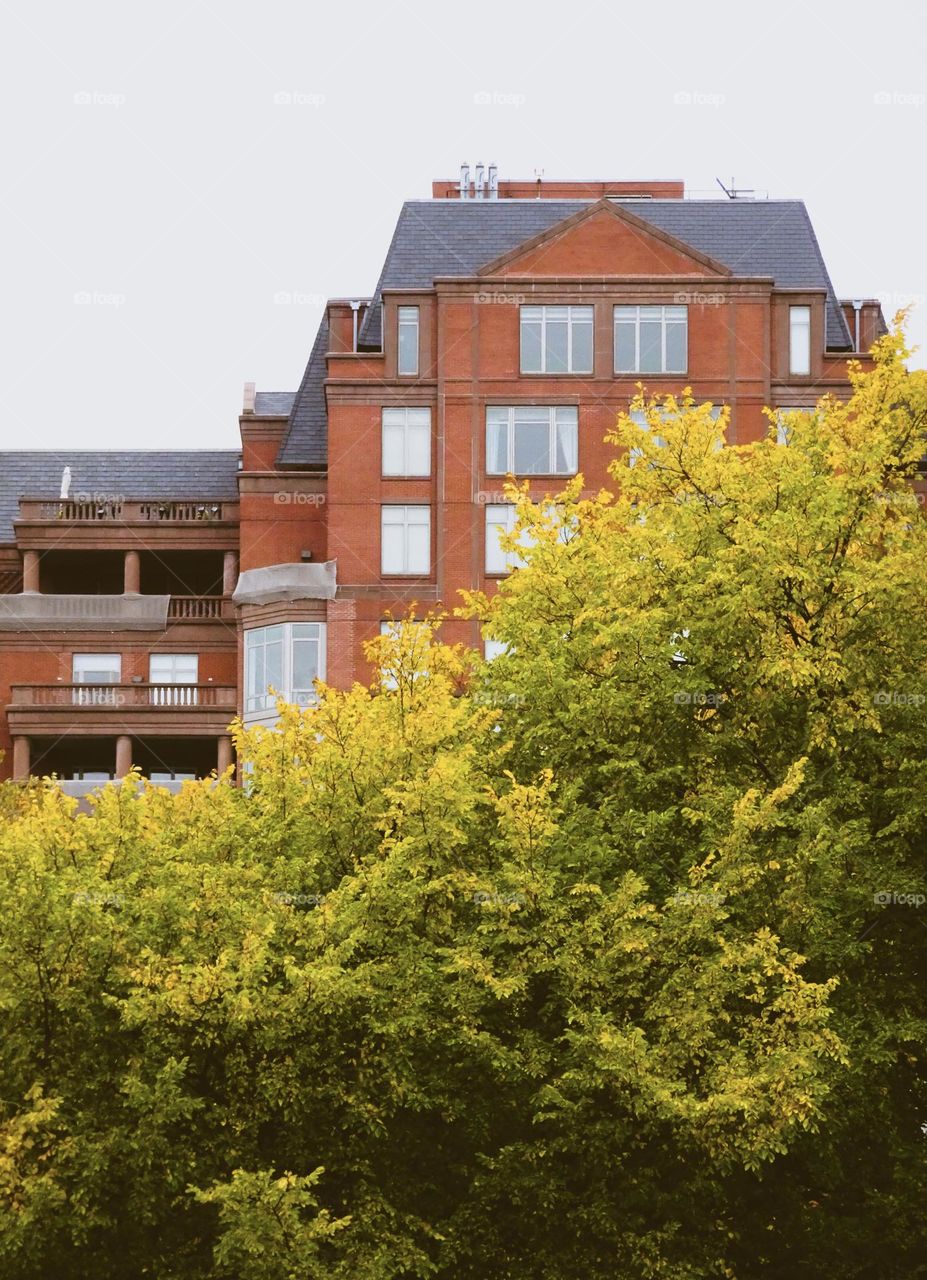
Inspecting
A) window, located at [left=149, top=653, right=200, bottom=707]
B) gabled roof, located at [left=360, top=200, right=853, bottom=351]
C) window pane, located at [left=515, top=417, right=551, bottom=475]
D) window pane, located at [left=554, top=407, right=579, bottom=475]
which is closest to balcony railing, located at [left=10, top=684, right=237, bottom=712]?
window, located at [left=149, top=653, right=200, bottom=707]

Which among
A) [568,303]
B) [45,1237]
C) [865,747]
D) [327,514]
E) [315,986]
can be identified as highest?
[568,303]

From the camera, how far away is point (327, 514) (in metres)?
59.7

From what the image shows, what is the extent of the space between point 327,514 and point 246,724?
576cm

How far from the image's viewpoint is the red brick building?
58.9 m

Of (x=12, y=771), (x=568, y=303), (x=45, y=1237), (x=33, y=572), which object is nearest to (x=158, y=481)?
(x=33, y=572)

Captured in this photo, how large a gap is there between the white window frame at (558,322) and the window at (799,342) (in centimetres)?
503

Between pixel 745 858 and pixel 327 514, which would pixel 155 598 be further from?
pixel 745 858

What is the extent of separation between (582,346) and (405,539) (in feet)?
21.6

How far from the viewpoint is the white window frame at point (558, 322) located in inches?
2324
